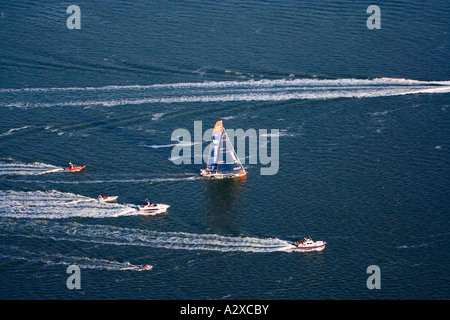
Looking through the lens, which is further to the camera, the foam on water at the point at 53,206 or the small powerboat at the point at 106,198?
the small powerboat at the point at 106,198

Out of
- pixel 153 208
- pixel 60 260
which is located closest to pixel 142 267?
pixel 60 260

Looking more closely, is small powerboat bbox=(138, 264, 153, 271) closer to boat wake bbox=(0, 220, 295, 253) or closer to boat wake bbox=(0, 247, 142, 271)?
boat wake bbox=(0, 247, 142, 271)

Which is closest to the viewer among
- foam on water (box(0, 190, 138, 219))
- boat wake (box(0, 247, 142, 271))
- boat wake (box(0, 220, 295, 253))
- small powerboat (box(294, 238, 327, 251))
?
boat wake (box(0, 247, 142, 271))

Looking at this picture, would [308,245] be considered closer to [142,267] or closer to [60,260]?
[142,267]

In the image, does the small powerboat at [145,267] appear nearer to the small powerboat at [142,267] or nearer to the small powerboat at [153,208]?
the small powerboat at [142,267]

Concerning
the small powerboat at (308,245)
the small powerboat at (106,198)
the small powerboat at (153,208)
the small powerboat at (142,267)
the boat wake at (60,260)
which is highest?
the small powerboat at (106,198)

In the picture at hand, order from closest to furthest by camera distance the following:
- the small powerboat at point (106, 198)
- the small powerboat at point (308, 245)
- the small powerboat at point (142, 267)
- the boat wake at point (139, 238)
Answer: the small powerboat at point (142, 267)
the small powerboat at point (308, 245)
the boat wake at point (139, 238)
the small powerboat at point (106, 198)

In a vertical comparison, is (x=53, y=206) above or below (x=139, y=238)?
above

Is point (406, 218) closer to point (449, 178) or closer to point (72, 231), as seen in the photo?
point (449, 178)

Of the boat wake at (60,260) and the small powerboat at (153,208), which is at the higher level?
the small powerboat at (153,208)

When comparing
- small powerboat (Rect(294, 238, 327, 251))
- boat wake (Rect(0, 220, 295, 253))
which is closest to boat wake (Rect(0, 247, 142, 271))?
boat wake (Rect(0, 220, 295, 253))

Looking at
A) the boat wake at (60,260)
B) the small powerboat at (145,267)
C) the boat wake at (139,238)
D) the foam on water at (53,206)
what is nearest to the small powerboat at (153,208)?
the foam on water at (53,206)
